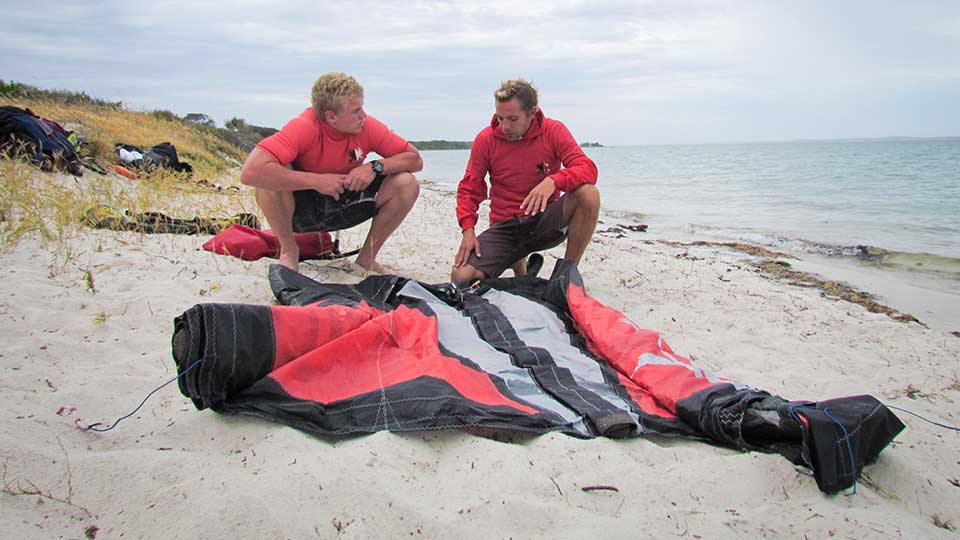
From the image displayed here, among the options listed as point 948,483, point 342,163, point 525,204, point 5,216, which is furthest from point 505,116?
point 5,216

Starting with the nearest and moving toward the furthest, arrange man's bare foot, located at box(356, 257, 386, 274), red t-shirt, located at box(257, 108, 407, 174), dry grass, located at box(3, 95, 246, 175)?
red t-shirt, located at box(257, 108, 407, 174)
man's bare foot, located at box(356, 257, 386, 274)
dry grass, located at box(3, 95, 246, 175)

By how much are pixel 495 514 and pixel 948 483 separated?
1.38 m

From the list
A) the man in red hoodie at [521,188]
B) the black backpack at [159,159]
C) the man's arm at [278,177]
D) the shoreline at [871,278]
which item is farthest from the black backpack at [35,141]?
the shoreline at [871,278]

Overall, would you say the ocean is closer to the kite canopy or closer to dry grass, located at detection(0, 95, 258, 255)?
the kite canopy

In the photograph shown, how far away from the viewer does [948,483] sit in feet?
5.59

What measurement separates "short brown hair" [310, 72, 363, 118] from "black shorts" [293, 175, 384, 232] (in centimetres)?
56

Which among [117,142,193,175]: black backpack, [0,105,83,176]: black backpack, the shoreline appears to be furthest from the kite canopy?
[117,142,193,175]: black backpack

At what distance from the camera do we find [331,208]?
374 cm

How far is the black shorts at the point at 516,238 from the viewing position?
3.76 metres

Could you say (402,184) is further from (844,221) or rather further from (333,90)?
(844,221)

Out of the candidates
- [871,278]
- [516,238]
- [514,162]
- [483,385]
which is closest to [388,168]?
[514,162]

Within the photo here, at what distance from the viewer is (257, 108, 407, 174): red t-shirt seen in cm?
335

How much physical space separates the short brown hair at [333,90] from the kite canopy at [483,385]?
126cm

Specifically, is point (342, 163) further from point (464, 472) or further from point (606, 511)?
point (606, 511)
